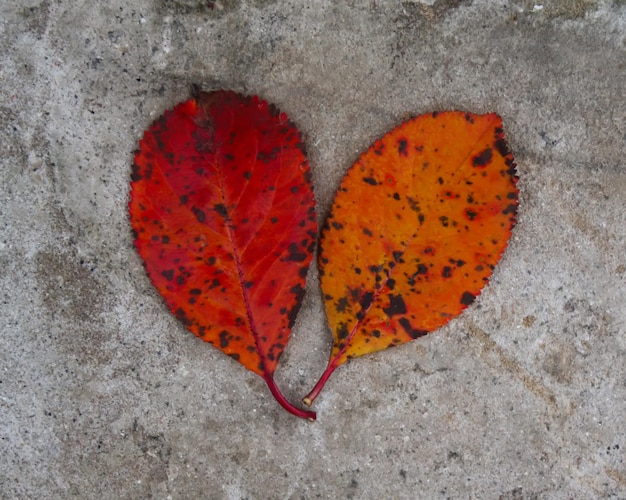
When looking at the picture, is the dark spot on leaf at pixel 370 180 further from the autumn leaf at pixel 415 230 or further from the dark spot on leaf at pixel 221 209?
the dark spot on leaf at pixel 221 209

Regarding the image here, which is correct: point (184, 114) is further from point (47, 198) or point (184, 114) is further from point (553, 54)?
point (553, 54)

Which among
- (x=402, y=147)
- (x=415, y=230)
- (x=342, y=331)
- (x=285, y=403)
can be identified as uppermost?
(x=402, y=147)

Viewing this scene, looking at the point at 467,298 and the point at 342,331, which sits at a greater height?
the point at 467,298

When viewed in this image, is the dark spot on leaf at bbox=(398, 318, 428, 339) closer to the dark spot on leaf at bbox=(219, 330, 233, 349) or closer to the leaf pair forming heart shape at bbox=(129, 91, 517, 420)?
the leaf pair forming heart shape at bbox=(129, 91, 517, 420)

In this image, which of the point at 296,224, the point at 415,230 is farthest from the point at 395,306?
the point at 296,224

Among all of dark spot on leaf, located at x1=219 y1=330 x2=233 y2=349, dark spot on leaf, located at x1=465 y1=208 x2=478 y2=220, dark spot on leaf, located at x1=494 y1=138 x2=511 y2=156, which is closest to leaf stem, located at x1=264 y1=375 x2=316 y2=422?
dark spot on leaf, located at x1=219 y1=330 x2=233 y2=349


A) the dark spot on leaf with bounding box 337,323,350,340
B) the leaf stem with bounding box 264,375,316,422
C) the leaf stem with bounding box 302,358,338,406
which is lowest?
the leaf stem with bounding box 264,375,316,422

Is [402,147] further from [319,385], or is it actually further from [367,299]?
[319,385]

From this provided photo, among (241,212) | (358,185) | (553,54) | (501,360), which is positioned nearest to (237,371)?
(241,212)
